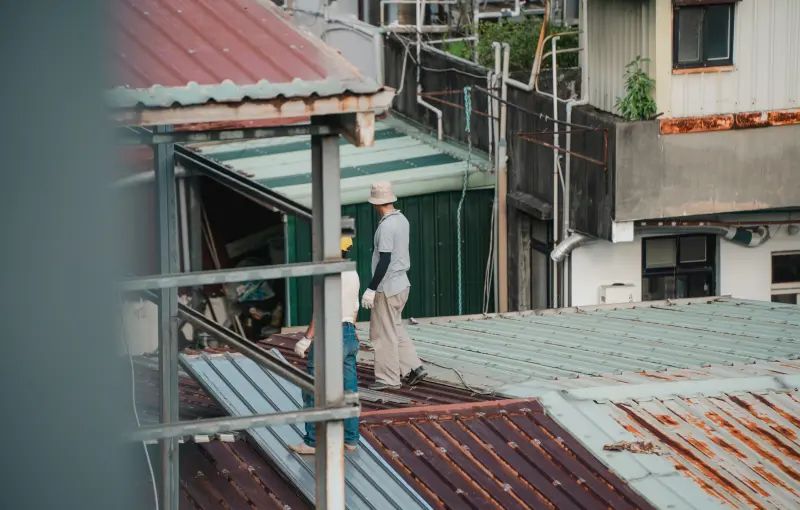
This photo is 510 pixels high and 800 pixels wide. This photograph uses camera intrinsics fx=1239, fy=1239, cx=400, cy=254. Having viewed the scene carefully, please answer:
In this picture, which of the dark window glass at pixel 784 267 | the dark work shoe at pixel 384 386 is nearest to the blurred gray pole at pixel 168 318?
the dark work shoe at pixel 384 386

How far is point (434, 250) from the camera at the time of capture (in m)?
18.6

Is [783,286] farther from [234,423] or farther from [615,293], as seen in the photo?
[234,423]

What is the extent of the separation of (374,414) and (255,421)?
333 cm

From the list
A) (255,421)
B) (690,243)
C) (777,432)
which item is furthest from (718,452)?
(690,243)

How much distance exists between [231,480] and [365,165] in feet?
38.5

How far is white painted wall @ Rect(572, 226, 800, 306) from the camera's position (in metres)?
17.5

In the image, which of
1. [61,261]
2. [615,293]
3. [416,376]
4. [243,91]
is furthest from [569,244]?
[61,261]

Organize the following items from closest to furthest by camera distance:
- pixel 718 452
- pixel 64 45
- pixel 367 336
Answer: pixel 64 45 → pixel 718 452 → pixel 367 336

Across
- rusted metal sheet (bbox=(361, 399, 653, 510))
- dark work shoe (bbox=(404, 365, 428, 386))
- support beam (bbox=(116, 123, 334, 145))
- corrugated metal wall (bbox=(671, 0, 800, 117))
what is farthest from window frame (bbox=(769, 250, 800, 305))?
support beam (bbox=(116, 123, 334, 145))

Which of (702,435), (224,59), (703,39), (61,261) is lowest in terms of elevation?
(702,435)

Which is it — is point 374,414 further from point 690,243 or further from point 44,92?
point 690,243

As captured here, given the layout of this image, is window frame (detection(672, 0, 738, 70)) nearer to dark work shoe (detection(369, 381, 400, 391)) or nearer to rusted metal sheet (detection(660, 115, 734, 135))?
rusted metal sheet (detection(660, 115, 734, 135))

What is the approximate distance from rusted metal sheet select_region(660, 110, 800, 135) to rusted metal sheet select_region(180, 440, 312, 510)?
9496 millimetres

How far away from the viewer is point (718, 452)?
8883 millimetres
